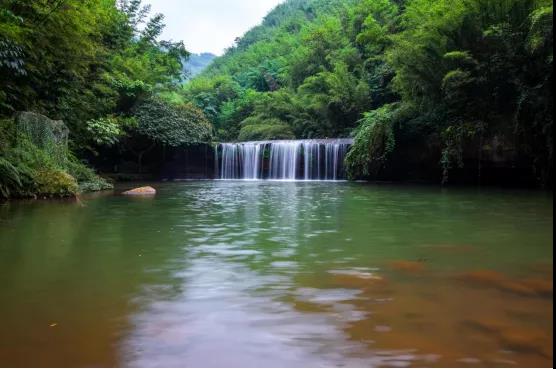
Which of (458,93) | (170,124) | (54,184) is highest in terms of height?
(458,93)

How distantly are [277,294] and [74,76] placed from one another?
1463 centimetres

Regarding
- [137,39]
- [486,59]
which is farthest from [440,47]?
[137,39]

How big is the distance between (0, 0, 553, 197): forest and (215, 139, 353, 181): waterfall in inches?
66.3

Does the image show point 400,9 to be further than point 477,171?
Yes

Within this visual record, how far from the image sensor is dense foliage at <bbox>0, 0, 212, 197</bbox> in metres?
11.4

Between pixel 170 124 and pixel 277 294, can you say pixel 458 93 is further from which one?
pixel 277 294

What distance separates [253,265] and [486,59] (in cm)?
1406

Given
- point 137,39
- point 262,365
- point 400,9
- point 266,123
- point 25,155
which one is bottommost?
point 262,365

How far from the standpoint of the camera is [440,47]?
1669cm

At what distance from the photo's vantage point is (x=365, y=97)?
28078 mm

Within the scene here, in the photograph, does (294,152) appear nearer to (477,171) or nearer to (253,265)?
(477,171)

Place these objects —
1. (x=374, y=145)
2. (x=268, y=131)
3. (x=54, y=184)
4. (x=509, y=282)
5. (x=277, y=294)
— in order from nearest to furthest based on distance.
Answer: (x=277, y=294) < (x=509, y=282) < (x=54, y=184) < (x=374, y=145) < (x=268, y=131)

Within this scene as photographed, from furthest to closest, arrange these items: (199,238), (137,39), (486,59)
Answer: (137,39)
(486,59)
(199,238)

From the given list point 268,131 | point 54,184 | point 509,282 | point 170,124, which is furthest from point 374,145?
point 509,282
